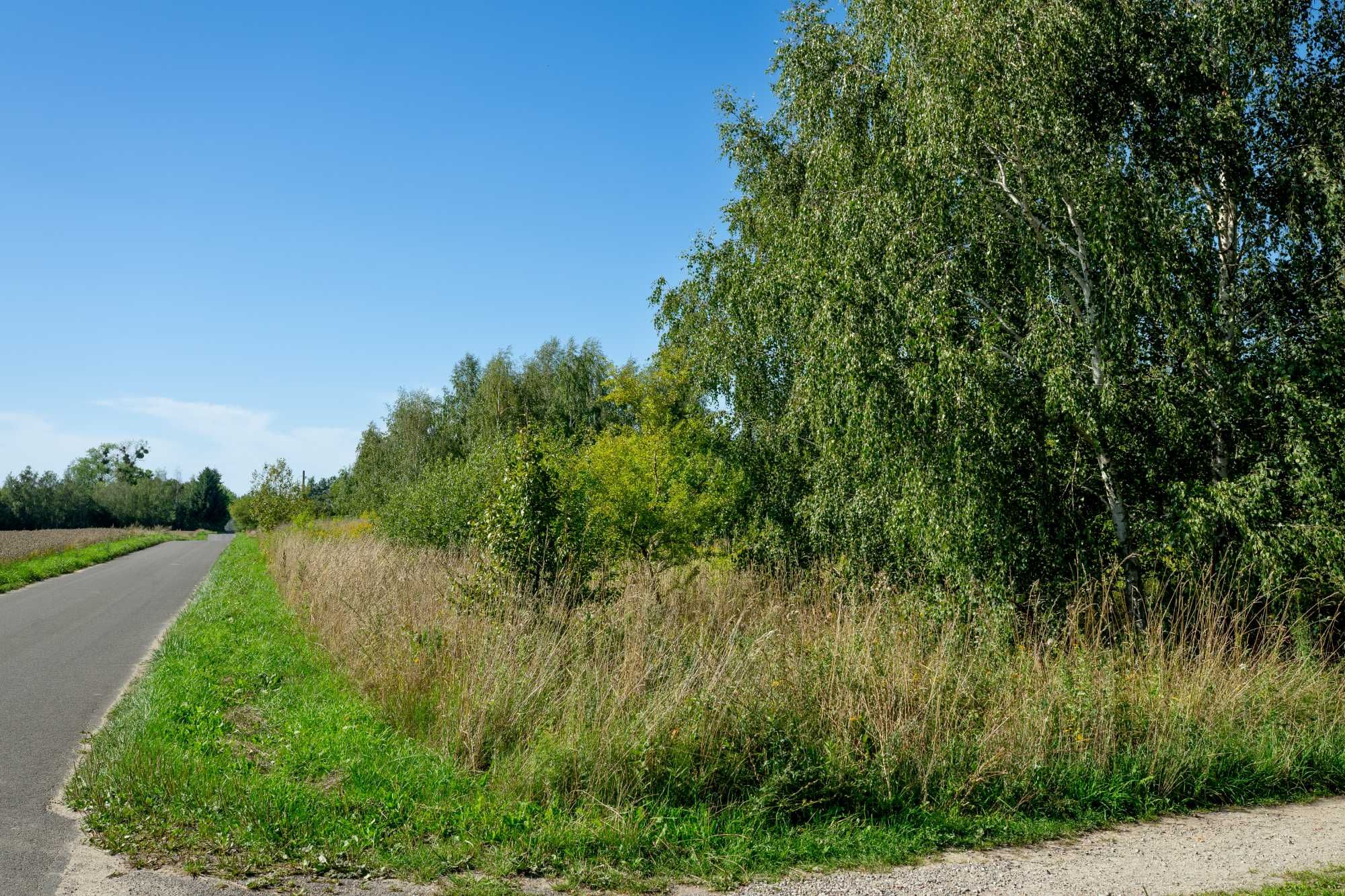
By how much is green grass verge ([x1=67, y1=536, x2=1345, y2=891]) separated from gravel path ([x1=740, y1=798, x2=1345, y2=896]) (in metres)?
0.20

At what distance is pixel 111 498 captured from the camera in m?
96.6

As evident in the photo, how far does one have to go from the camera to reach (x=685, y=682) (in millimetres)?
6117

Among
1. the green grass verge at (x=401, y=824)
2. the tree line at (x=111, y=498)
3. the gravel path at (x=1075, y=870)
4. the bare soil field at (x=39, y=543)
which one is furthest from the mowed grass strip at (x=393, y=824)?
the tree line at (x=111, y=498)

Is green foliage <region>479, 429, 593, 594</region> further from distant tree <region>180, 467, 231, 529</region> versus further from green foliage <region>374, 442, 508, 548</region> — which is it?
distant tree <region>180, 467, 231, 529</region>

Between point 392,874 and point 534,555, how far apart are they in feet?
14.9

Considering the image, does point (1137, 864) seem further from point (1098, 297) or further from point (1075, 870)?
point (1098, 297)

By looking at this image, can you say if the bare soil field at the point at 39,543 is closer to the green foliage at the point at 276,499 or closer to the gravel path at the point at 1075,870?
the green foliage at the point at 276,499

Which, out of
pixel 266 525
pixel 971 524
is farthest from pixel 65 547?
pixel 971 524

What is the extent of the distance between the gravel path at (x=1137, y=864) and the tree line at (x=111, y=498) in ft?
301

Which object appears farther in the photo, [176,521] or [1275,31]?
[176,521]

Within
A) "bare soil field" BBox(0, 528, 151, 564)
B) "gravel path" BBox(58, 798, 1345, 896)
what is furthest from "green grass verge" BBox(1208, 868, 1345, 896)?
"bare soil field" BBox(0, 528, 151, 564)

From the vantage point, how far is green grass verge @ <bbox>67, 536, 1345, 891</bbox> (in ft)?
15.6

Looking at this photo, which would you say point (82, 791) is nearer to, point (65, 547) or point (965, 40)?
point (965, 40)

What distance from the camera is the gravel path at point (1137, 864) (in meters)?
4.68
